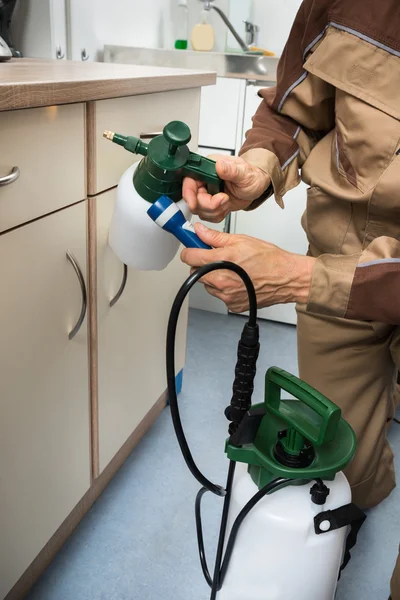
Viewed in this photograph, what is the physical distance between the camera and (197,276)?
0.69 meters

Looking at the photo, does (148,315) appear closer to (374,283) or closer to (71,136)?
(71,136)

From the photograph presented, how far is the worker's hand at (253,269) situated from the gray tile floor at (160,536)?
435 millimetres

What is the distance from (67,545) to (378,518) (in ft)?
2.33

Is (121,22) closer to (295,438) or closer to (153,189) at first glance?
(153,189)

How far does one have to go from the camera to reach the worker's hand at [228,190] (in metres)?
0.82

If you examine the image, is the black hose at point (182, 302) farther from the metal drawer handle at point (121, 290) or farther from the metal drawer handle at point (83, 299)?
the metal drawer handle at point (121, 290)

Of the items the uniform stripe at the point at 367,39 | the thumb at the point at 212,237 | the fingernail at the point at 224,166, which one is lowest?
the thumb at the point at 212,237

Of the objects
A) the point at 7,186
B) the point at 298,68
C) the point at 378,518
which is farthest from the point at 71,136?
the point at 378,518

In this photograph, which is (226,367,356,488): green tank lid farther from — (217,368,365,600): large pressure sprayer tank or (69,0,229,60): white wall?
(69,0,229,60): white wall

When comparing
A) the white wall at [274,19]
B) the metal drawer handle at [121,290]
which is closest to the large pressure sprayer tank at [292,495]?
the metal drawer handle at [121,290]

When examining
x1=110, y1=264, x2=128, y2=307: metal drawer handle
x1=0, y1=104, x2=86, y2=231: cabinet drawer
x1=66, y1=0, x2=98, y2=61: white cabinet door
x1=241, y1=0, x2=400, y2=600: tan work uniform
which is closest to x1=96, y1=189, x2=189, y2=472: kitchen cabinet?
x1=110, y1=264, x2=128, y2=307: metal drawer handle

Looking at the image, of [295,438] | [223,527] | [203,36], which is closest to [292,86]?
[295,438]

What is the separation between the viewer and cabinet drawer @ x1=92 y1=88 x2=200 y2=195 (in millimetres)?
942

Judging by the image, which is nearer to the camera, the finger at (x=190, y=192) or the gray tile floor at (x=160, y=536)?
the finger at (x=190, y=192)
